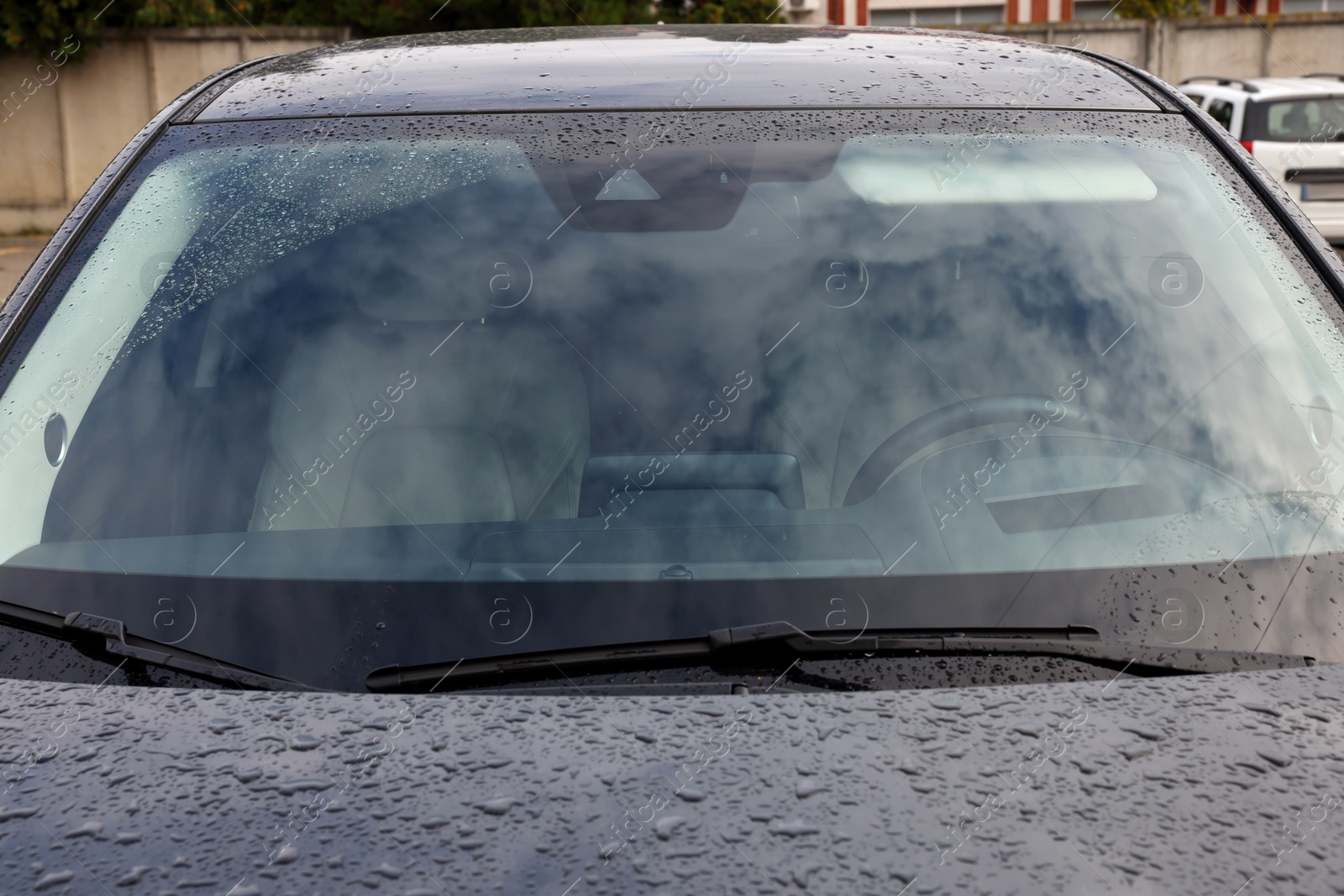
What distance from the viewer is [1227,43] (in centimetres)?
2039

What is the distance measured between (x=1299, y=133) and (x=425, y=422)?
37.9 ft

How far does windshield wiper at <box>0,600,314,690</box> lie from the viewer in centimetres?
121

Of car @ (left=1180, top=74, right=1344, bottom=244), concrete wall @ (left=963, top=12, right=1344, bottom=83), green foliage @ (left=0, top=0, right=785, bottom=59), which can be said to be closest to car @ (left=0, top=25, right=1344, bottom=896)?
car @ (left=1180, top=74, right=1344, bottom=244)

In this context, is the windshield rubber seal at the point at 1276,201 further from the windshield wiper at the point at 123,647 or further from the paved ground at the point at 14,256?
the paved ground at the point at 14,256

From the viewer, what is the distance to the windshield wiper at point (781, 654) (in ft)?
3.98

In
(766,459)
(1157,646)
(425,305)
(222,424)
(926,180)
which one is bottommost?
(1157,646)

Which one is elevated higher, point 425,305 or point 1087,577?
point 425,305

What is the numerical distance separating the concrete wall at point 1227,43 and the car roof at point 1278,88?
817cm

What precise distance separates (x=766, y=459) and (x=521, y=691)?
0.52 m

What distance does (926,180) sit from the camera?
1.67 metres

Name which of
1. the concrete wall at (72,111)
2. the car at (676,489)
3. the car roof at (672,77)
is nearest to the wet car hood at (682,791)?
the car at (676,489)

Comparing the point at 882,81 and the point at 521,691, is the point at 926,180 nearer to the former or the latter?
the point at 882,81

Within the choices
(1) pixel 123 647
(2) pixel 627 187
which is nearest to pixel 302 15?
(2) pixel 627 187

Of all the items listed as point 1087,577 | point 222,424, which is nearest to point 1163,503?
point 1087,577
